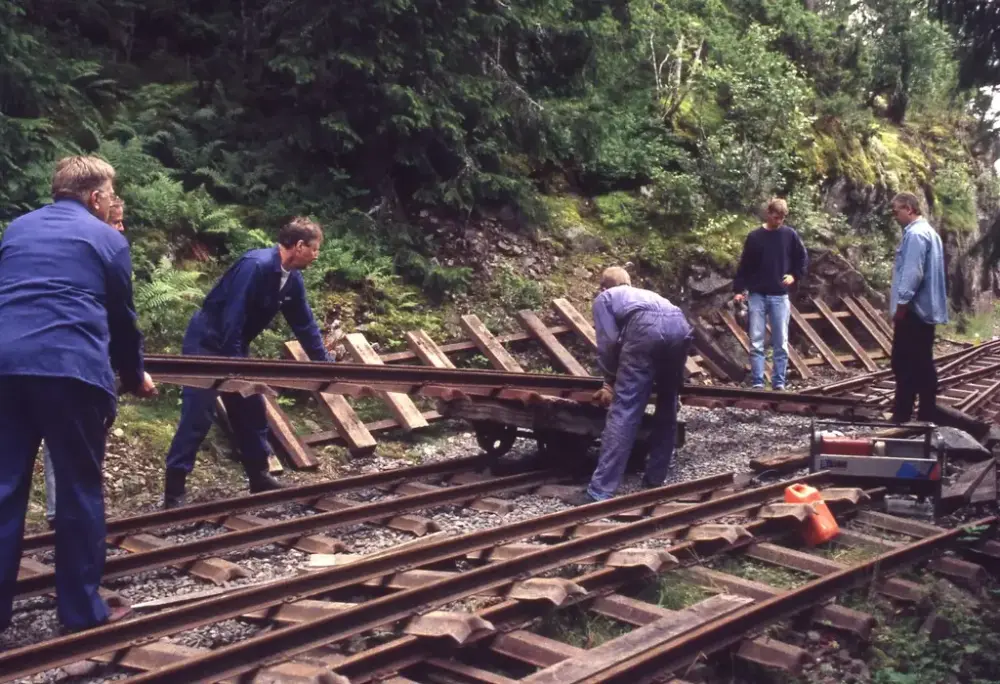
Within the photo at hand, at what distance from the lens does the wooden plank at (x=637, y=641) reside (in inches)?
154

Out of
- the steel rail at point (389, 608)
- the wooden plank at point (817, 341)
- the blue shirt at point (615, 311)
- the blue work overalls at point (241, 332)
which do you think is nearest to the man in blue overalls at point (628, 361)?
the blue shirt at point (615, 311)

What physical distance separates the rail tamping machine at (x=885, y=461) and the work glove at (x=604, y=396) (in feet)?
4.90

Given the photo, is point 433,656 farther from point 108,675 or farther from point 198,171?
point 198,171

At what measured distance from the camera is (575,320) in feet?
39.1

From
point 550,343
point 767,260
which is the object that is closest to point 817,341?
point 767,260

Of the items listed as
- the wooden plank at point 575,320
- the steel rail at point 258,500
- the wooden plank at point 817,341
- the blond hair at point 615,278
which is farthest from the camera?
the wooden plank at point 817,341

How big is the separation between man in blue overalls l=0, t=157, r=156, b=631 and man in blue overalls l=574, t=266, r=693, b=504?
360cm

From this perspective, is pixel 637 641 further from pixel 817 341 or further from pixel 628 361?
pixel 817 341

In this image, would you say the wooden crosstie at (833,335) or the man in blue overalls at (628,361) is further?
the wooden crosstie at (833,335)

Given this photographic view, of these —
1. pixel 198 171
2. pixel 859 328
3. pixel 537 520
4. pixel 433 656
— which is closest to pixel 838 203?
pixel 859 328

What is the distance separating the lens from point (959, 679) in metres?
4.59

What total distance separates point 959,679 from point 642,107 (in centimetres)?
1311

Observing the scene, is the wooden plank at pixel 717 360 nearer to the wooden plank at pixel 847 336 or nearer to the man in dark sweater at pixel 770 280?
the man in dark sweater at pixel 770 280

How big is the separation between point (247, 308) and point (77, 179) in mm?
2279
